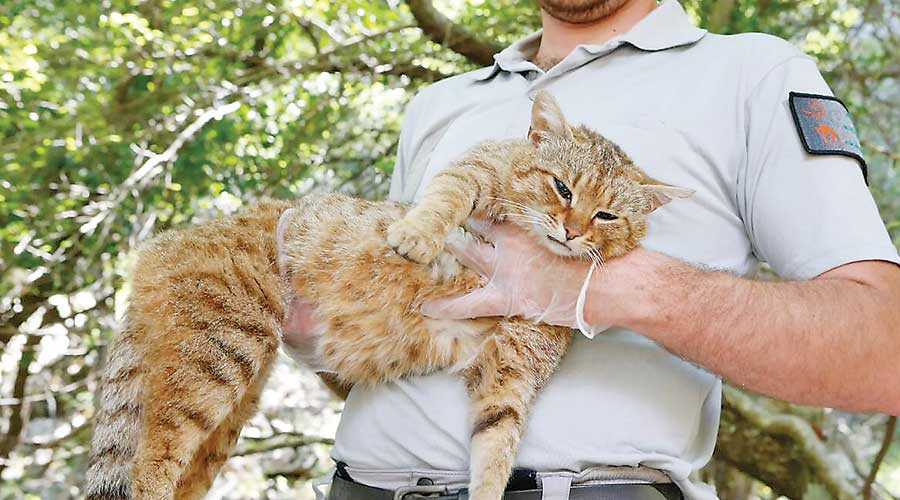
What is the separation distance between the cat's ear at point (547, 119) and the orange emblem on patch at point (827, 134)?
595 mm

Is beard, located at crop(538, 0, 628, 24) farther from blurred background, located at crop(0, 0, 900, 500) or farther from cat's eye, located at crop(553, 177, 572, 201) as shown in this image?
blurred background, located at crop(0, 0, 900, 500)

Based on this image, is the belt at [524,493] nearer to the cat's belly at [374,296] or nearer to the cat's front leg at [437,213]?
the cat's belly at [374,296]

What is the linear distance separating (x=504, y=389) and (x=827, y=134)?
3.23 ft

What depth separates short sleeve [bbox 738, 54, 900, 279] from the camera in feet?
6.29

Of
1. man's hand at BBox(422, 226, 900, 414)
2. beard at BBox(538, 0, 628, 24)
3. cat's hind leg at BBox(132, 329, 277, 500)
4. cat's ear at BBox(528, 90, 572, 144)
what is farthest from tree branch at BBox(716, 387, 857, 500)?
cat's hind leg at BBox(132, 329, 277, 500)

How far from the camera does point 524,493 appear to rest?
198cm

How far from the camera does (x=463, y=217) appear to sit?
7.16ft

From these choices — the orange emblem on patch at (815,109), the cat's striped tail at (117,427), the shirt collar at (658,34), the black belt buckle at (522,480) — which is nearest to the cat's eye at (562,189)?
the shirt collar at (658,34)

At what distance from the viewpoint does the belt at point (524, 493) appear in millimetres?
1904

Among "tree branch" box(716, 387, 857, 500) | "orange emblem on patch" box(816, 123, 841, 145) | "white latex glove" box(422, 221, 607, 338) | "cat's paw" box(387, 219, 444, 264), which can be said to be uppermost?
"orange emblem on patch" box(816, 123, 841, 145)

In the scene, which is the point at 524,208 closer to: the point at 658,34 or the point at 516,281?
the point at 516,281

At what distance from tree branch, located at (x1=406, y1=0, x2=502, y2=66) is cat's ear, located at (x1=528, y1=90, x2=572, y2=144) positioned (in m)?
2.64

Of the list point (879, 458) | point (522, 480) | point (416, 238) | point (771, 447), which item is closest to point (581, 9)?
point (416, 238)

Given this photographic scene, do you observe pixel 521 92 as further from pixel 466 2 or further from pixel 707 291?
pixel 466 2
